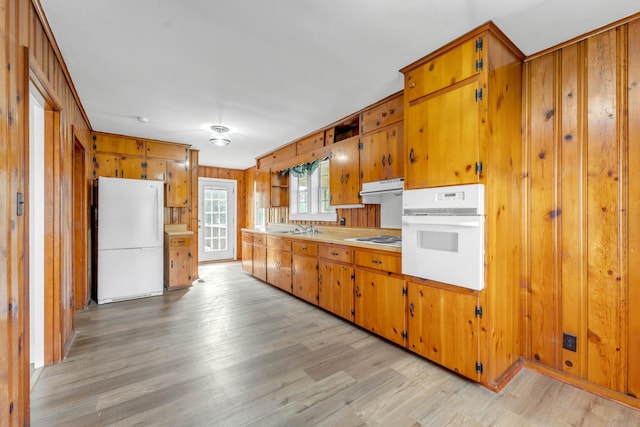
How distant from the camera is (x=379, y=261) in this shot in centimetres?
257

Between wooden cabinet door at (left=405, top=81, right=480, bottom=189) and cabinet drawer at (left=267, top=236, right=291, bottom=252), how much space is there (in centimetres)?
218

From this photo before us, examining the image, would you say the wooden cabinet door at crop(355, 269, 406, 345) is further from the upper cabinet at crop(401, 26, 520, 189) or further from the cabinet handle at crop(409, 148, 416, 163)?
the cabinet handle at crop(409, 148, 416, 163)

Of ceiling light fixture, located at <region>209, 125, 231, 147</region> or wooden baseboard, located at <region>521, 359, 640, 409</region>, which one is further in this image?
ceiling light fixture, located at <region>209, 125, 231, 147</region>

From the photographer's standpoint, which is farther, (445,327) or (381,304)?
(381,304)

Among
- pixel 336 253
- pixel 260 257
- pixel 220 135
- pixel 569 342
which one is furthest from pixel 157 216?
pixel 569 342

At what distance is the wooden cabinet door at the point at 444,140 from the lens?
1894 mm

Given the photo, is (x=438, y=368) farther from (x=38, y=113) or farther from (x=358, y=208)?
(x=38, y=113)

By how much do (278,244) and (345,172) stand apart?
5.00ft

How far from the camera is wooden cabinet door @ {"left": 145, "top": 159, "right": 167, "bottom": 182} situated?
4473mm

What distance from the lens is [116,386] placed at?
6.35ft

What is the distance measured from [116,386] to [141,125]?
319 cm

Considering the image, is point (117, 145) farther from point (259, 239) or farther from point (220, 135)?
point (259, 239)

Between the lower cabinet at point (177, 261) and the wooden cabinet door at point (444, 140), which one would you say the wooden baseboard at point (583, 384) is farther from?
the lower cabinet at point (177, 261)

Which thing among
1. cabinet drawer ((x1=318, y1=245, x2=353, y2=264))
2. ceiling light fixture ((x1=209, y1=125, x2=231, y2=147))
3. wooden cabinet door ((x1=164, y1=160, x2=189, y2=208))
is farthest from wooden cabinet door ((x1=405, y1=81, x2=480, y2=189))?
wooden cabinet door ((x1=164, y1=160, x2=189, y2=208))
